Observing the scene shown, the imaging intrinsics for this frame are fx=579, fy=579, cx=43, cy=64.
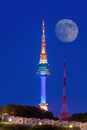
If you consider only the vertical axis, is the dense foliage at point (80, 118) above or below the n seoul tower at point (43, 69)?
below

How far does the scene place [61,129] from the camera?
269 feet

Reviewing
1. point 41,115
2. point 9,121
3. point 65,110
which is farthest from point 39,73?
point 9,121

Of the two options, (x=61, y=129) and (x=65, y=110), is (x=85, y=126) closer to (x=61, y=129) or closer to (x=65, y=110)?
(x=61, y=129)

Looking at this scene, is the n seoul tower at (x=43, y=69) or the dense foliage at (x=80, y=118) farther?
the n seoul tower at (x=43, y=69)

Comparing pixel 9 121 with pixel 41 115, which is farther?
pixel 41 115

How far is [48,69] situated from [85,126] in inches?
3277

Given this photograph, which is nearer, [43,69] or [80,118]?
[80,118]

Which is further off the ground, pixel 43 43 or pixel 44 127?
pixel 43 43

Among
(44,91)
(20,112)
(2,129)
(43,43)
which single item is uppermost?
(43,43)

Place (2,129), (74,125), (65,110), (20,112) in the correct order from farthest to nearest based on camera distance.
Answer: (65,110)
(20,112)
(74,125)
(2,129)

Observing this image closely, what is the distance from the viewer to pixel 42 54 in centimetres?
17712

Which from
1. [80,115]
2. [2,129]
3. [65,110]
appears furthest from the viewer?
[65,110]

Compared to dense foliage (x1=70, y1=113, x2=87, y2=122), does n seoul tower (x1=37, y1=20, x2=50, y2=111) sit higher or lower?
higher

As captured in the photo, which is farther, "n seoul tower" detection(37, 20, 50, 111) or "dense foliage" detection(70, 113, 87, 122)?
"n seoul tower" detection(37, 20, 50, 111)
